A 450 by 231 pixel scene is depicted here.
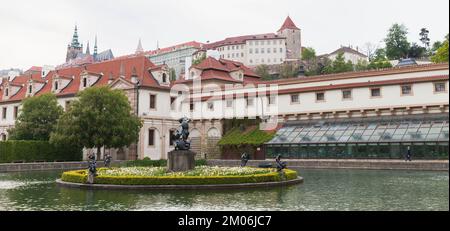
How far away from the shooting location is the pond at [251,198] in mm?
17141

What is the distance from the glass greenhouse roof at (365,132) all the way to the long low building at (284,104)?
0.30 ft

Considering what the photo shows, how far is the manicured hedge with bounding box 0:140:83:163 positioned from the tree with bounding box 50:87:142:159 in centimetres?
446

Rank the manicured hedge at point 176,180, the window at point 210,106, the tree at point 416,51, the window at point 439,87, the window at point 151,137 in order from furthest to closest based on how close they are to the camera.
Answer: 1. the tree at point 416,51
2. the window at point 151,137
3. the window at point 210,106
4. the window at point 439,87
5. the manicured hedge at point 176,180

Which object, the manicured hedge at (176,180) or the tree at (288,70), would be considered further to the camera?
the tree at (288,70)

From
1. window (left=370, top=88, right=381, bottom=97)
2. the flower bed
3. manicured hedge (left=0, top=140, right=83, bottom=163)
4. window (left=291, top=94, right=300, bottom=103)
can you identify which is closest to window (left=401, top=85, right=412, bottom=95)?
window (left=370, top=88, right=381, bottom=97)

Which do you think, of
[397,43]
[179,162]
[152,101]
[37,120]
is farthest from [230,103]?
Result: [397,43]

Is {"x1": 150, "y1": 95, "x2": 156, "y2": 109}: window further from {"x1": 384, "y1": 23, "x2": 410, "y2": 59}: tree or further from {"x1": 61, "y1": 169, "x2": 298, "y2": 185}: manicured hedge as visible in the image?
{"x1": 384, "y1": 23, "x2": 410, "y2": 59}: tree

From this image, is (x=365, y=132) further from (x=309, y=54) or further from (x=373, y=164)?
(x=309, y=54)

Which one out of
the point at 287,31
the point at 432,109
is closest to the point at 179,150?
the point at 432,109

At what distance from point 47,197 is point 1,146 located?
3178 centimetres

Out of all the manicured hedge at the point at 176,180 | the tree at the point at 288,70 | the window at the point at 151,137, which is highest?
the tree at the point at 288,70

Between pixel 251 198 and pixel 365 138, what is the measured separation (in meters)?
26.6

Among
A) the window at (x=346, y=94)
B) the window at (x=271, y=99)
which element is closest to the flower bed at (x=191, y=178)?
the window at (x=346, y=94)

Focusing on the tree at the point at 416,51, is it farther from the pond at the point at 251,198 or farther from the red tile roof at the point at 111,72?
the pond at the point at 251,198
